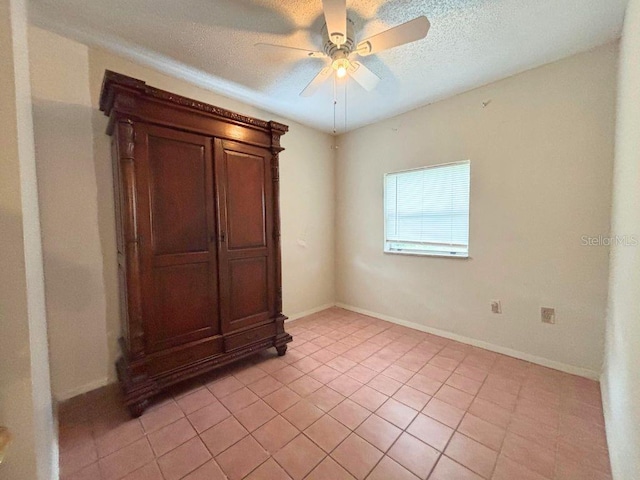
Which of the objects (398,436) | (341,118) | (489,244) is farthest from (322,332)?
(341,118)

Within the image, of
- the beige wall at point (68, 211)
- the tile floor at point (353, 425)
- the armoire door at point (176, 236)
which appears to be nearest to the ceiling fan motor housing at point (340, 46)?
the armoire door at point (176, 236)

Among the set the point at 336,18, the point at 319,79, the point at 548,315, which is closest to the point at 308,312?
the point at 548,315

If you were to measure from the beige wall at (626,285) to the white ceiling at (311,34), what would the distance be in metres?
0.38

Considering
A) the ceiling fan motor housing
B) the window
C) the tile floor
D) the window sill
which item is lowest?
the tile floor

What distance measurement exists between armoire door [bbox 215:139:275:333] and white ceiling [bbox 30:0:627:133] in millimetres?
689

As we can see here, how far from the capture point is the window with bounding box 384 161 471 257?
2.61 metres

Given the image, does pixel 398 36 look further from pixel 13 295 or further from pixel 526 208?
pixel 13 295

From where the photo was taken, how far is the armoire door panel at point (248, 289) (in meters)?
2.08

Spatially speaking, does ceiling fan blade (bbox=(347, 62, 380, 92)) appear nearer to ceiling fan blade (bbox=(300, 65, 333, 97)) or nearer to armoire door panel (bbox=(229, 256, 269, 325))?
ceiling fan blade (bbox=(300, 65, 333, 97))

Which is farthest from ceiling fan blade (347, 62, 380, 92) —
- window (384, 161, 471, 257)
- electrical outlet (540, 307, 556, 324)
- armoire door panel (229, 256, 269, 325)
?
electrical outlet (540, 307, 556, 324)

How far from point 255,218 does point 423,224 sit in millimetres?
1901

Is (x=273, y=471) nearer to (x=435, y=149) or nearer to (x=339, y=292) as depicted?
(x=339, y=292)

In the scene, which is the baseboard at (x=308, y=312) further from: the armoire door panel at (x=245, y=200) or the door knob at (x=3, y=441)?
the door knob at (x=3, y=441)

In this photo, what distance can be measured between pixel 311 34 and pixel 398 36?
63cm
